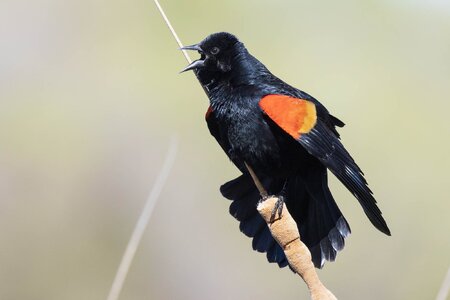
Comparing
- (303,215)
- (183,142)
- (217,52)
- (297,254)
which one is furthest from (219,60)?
(183,142)

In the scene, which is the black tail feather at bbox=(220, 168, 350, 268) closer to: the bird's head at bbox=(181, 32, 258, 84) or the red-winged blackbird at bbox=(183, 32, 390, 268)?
the red-winged blackbird at bbox=(183, 32, 390, 268)

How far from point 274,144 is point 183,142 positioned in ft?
7.33

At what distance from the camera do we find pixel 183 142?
17.8ft

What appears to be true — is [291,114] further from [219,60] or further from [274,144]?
[219,60]

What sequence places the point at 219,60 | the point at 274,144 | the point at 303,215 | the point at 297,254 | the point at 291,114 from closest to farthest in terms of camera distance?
the point at 297,254, the point at 291,114, the point at 274,144, the point at 219,60, the point at 303,215

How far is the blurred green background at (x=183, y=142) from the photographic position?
461cm

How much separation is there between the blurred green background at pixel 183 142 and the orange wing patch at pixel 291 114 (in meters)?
1.55

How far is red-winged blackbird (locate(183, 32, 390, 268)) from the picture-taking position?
3.11 meters

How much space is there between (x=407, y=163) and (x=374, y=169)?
8.7 inches

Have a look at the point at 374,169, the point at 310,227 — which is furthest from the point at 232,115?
the point at 374,169

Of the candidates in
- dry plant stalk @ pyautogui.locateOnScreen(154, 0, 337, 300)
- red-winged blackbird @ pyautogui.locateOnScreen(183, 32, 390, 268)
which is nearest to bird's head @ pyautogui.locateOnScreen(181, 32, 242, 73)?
red-winged blackbird @ pyautogui.locateOnScreen(183, 32, 390, 268)

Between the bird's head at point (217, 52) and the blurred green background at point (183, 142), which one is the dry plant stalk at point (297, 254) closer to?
the bird's head at point (217, 52)

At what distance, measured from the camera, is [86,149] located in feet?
17.4

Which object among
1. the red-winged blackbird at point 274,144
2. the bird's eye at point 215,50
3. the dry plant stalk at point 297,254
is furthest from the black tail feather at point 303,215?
the dry plant stalk at point 297,254
